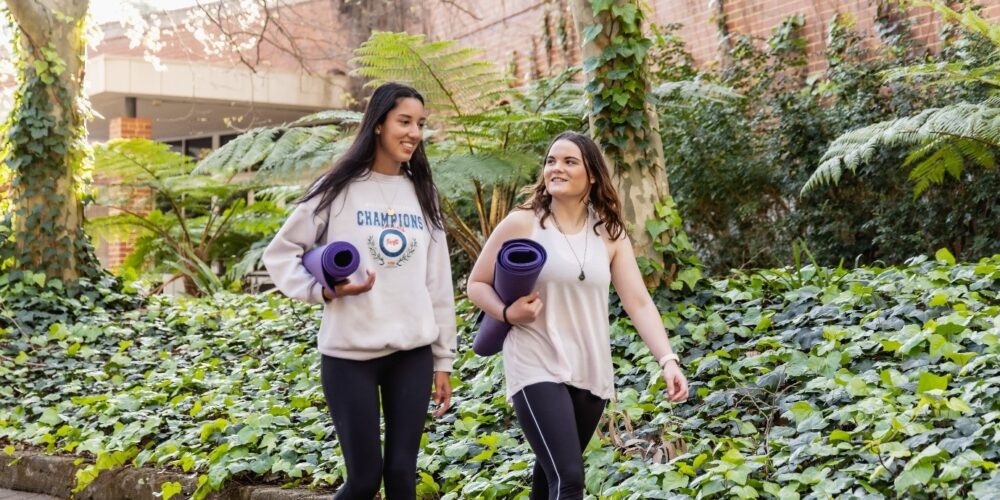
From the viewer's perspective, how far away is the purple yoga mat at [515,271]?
3779 mm

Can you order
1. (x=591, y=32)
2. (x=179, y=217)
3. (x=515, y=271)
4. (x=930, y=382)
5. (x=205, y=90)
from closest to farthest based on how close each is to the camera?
1. (x=515, y=271)
2. (x=930, y=382)
3. (x=591, y=32)
4. (x=179, y=217)
5. (x=205, y=90)

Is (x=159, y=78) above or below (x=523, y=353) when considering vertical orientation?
above

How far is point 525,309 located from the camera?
3826 mm

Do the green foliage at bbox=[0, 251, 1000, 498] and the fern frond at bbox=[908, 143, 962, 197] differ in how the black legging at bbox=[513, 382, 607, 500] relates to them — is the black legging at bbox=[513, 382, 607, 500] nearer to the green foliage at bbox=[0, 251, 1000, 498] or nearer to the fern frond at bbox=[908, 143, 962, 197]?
the green foliage at bbox=[0, 251, 1000, 498]

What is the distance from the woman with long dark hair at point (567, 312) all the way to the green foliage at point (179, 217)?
33.3ft

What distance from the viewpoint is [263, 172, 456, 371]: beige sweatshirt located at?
401 centimetres

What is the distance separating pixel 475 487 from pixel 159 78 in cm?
1621

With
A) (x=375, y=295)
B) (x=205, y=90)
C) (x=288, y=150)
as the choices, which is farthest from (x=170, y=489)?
(x=205, y=90)

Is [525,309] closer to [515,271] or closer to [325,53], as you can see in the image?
[515,271]

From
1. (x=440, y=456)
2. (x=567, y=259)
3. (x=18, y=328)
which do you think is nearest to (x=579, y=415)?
(x=567, y=259)

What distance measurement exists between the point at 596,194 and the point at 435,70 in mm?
4760

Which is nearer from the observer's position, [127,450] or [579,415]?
[579,415]

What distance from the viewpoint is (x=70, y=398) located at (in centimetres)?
888

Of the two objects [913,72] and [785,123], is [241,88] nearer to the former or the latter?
[785,123]
